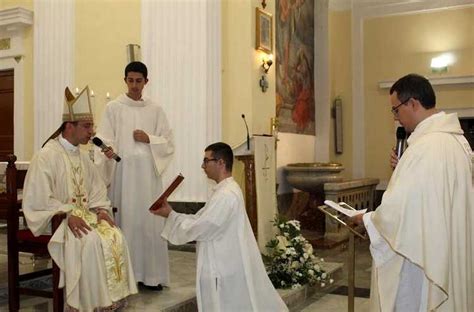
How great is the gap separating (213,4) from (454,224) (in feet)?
16.4

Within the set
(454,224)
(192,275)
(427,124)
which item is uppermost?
(427,124)

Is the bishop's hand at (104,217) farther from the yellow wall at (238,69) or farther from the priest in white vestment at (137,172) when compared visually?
the yellow wall at (238,69)

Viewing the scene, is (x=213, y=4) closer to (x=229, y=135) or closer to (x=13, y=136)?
(x=229, y=135)

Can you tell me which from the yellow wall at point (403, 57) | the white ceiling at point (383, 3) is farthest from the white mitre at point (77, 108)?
the white ceiling at point (383, 3)

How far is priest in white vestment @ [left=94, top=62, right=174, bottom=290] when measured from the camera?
500 centimetres

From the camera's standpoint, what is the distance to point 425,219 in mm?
3178

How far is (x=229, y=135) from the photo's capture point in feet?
25.2

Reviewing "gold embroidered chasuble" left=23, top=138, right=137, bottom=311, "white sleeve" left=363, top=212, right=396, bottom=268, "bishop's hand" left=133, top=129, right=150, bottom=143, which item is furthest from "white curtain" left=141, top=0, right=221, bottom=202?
"white sleeve" left=363, top=212, right=396, bottom=268

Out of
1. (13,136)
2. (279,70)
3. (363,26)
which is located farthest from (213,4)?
(363,26)

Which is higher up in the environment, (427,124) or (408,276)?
(427,124)

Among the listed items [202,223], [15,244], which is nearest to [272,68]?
[202,223]

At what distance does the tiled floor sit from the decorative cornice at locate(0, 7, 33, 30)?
3233 millimetres

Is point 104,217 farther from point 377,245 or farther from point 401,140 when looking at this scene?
point 401,140

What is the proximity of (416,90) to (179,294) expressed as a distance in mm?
2719
